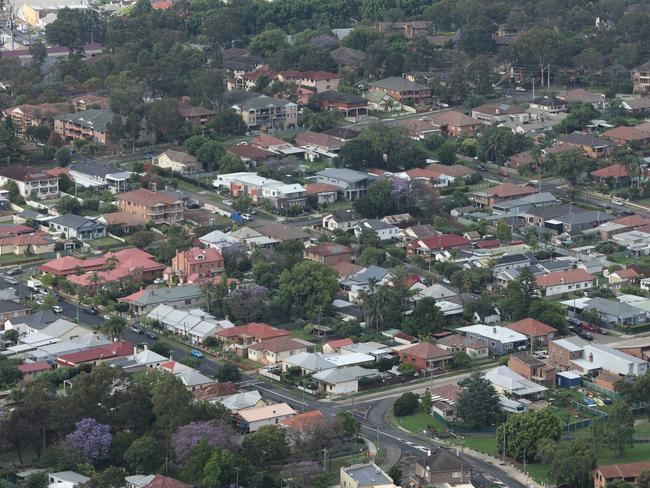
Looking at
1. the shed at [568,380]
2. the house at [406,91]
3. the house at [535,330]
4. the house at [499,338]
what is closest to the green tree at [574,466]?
the shed at [568,380]

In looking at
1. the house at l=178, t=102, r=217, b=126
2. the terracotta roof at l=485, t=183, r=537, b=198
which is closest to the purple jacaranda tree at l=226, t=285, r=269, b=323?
the terracotta roof at l=485, t=183, r=537, b=198

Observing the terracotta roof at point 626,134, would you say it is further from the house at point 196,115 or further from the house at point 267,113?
the house at point 196,115

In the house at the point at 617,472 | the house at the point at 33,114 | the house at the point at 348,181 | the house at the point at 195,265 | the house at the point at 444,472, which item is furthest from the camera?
the house at the point at 33,114

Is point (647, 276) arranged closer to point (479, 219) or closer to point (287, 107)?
point (479, 219)

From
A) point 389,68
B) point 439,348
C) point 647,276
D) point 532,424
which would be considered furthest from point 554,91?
point 532,424

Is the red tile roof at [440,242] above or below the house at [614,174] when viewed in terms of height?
above

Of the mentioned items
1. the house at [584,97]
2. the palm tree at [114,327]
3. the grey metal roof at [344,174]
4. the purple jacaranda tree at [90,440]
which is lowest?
the house at [584,97]

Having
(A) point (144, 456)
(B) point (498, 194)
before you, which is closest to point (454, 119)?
(B) point (498, 194)
